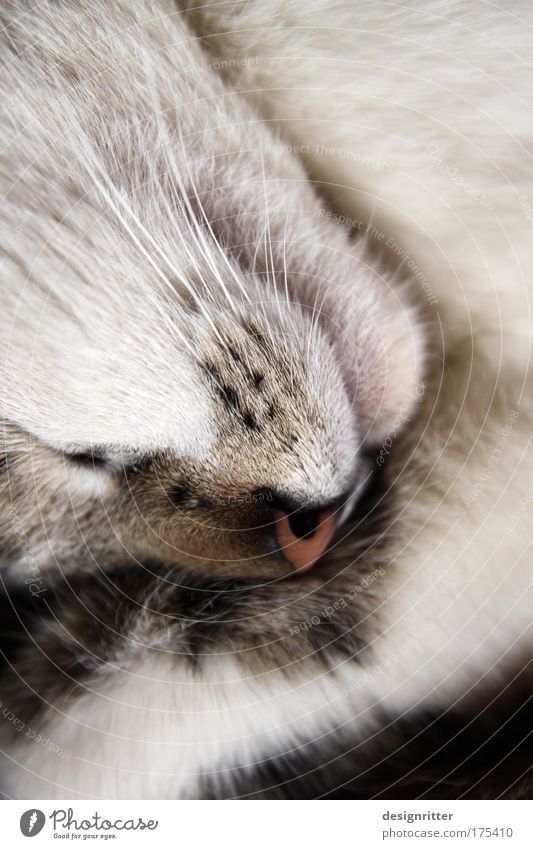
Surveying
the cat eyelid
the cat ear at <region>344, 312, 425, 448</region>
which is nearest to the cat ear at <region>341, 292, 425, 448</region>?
the cat ear at <region>344, 312, 425, 448</region>

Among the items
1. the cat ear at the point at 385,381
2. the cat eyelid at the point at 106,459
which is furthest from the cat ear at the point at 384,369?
the cat eyelid at the point at 106,459

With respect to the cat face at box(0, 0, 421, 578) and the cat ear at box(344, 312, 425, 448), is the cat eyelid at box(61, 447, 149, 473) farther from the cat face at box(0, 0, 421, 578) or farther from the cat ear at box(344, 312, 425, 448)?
the cat ear at box(344, 312, 425, 448)

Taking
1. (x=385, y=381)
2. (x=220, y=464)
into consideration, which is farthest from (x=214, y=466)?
(x=385, y=381)

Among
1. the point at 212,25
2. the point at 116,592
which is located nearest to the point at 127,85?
the point at 212,25

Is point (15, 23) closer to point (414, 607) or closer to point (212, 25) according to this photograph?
point (212, 25)

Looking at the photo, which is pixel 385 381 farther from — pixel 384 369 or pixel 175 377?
pixel 175 377

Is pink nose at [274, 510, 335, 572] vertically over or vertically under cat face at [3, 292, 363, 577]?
under

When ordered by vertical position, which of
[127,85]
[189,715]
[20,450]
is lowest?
[189,715]

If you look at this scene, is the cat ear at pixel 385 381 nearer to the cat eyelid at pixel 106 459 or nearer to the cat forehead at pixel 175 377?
the cat forehead at pixel 175 377
